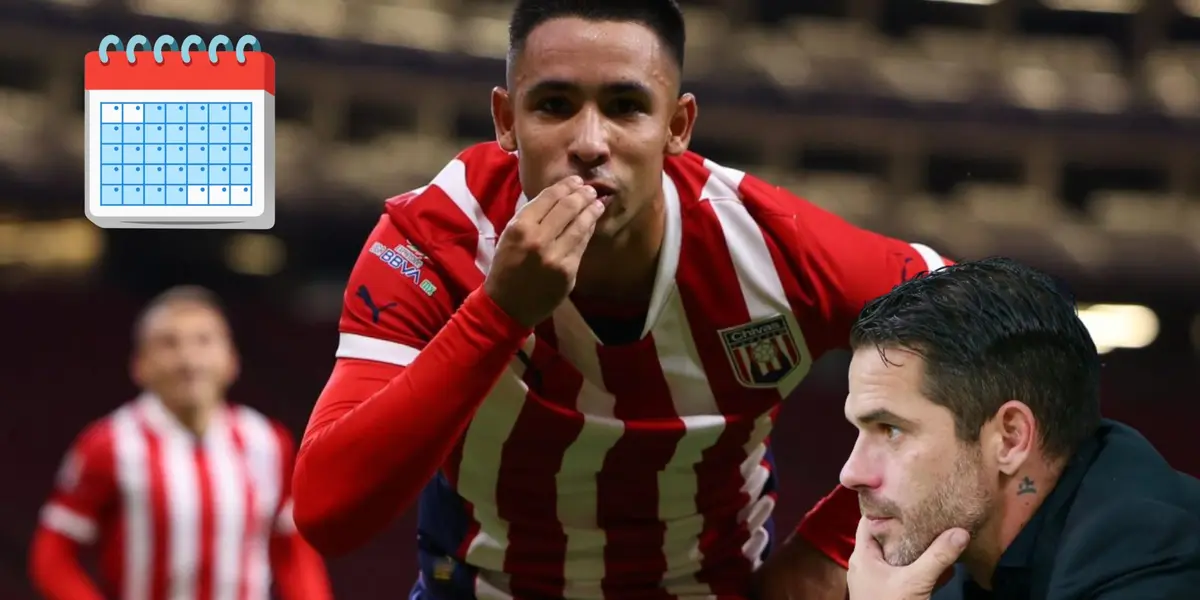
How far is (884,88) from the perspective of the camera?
682 centimetres

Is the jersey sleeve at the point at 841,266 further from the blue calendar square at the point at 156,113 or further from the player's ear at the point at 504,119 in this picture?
the blue calendar square at the point at 156,113

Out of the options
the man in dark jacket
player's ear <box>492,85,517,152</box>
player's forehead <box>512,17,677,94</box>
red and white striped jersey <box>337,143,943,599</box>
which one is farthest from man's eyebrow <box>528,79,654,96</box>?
the man in dark jacket

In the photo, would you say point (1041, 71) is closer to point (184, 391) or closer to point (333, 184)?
point (333, 184)

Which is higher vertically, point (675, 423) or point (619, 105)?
point (619, 105)

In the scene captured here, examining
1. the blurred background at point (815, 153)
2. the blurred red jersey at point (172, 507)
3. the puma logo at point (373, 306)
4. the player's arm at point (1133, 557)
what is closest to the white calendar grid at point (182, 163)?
the puma logo at point (373, 306)

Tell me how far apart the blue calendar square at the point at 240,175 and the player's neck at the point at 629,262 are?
1.41 feet

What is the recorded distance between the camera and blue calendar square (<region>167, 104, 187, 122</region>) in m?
1.56

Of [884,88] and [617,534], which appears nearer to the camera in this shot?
[617,534]

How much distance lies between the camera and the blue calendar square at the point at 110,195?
1.59 m

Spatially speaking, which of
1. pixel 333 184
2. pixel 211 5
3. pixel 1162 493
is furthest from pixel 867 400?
pixel 333 184

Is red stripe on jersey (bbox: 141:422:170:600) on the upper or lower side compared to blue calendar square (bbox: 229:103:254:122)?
lower

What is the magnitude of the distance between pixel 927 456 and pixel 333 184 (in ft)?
16.8

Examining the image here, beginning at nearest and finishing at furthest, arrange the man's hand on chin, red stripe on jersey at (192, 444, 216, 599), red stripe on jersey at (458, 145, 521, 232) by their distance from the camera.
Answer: red stripe on jersey at (458, 145, 521, 232) → the man's hand on chin → red stripe on jersey at (192, 444, 216, 599)

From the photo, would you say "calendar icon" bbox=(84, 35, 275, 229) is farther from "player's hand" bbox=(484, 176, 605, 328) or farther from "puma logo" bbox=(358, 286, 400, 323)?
"player's hand" bbox=(484, 176, 605, 328)
